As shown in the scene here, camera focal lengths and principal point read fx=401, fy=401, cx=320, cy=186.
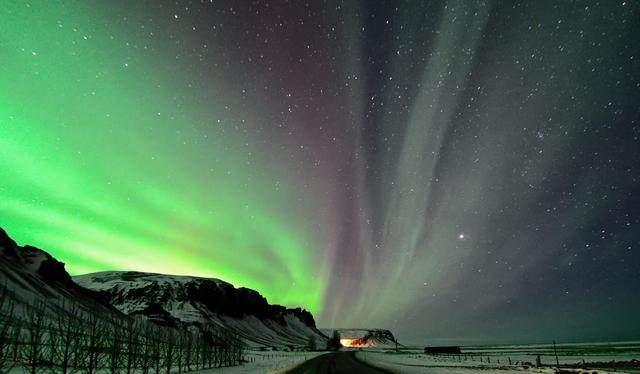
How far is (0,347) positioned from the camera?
→ 31.1 metres

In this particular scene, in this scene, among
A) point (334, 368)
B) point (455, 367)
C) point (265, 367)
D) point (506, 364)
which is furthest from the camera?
point (506, 364)

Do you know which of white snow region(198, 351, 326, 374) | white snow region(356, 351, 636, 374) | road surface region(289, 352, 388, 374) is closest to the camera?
road surface region(289, 352, 388, 374)

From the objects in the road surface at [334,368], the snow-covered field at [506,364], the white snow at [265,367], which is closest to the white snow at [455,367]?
the snow-covered field at [506,364]

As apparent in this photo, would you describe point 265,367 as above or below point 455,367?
below

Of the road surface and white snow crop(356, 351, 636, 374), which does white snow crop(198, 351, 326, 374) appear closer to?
the road surface

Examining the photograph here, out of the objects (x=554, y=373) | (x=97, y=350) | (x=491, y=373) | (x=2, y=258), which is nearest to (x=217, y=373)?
(x=97, y=350)

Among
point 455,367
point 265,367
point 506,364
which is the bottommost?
point 265,367

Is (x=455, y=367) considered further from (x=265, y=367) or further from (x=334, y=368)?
(x=265, y=367)

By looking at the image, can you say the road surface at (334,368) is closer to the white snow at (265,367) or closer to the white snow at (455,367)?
the white snow at (265,367)

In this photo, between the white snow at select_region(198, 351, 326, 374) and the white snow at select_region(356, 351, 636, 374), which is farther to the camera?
the white snow at select_region(198, 351, 326, 374)

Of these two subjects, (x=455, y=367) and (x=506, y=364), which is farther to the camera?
(x=506, y=364)

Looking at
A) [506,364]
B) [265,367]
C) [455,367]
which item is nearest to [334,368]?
[265,367]

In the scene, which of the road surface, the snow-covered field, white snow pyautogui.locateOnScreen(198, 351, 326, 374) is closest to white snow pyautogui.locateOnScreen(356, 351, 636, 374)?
the snow-covered field

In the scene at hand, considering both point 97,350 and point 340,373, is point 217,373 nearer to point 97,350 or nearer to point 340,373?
point 97,350
